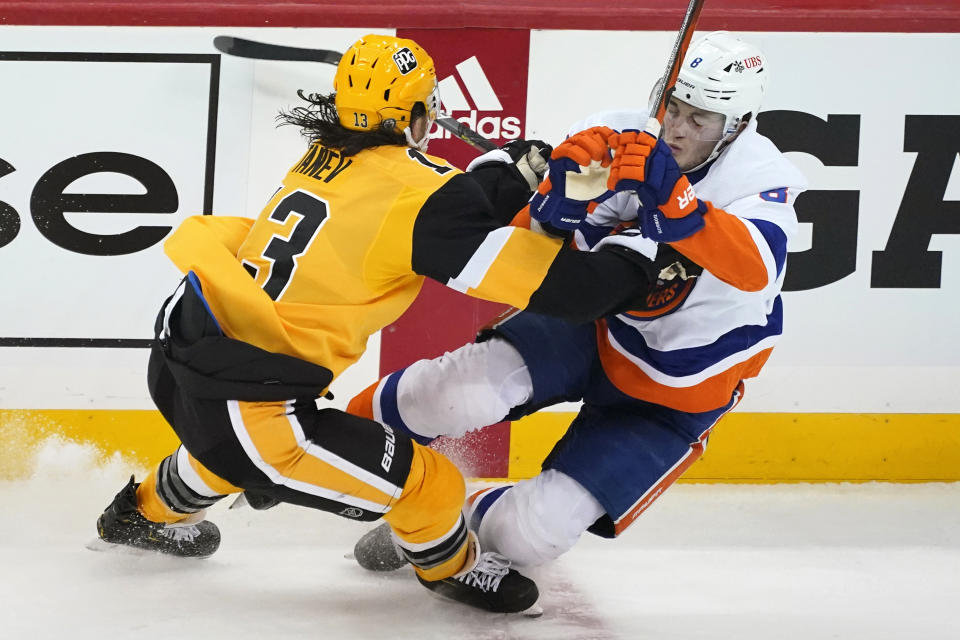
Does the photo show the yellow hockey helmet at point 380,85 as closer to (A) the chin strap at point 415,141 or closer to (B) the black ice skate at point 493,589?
(A) the chin strap at point 415,141

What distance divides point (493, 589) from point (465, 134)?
4.01ft

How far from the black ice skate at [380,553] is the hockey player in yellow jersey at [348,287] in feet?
1.07

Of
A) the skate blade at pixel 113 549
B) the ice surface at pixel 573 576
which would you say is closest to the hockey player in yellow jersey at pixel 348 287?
the ice surface at pixel 573 576

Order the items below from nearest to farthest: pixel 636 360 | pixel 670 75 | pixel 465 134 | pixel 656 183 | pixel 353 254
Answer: pixel 656 183 < pixel 353 254 < pixel 670 75 < pixel 636 360 < pixel 465 134

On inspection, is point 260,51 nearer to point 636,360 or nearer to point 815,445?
point 636,360

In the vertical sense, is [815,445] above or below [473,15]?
below

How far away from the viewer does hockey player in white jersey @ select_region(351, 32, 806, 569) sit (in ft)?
7.17

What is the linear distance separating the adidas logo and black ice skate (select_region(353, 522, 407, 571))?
1251 millimetres

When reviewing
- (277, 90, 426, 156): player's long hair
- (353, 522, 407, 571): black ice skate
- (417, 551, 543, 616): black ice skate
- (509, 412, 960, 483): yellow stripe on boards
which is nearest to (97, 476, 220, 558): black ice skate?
(353, 522, 407, 571): black ice skate

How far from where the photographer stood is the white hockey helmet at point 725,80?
2.19 metres

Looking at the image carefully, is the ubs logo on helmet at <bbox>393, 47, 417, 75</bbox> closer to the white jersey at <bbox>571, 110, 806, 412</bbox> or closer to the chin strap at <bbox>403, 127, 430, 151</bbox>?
the chin strap at <bbox>403, 127, 430, 151</bbox>

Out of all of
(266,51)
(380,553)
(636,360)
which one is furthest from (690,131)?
(266,51)

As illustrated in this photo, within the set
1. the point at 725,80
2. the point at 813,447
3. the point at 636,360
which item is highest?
the point at 725,80

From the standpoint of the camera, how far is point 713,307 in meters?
2.28
